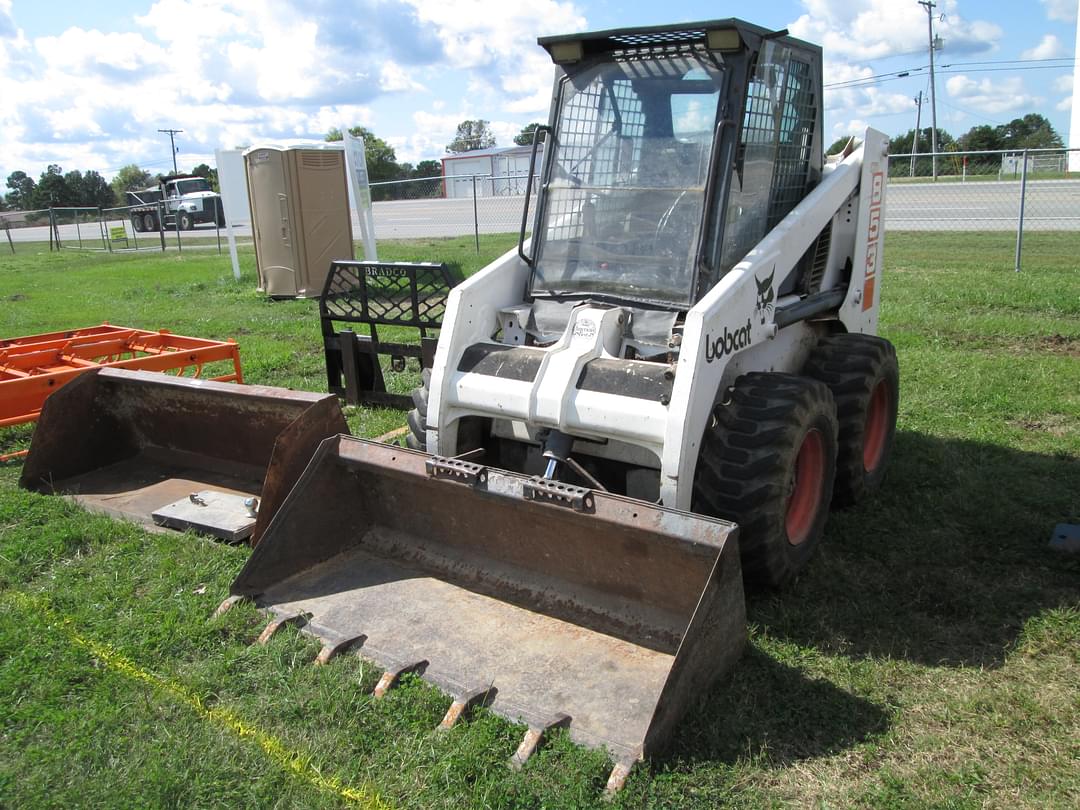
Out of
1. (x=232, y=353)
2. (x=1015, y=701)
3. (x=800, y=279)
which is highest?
(x=800, y=279)

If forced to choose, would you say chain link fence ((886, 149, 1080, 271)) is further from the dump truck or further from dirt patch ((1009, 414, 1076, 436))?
the dump truck

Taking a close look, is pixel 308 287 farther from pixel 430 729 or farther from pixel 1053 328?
pixel 430 729

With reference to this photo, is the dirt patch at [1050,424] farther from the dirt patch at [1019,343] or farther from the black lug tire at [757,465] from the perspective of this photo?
the black lug tire at [757,465]

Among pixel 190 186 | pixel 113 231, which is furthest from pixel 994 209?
pixel 190 186

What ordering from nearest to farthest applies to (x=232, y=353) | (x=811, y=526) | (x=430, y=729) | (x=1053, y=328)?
(x=430, y=729), (x=811, y=526), (x=232, y=353), (x=1053, y=328)

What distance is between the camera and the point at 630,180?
4.47 meters

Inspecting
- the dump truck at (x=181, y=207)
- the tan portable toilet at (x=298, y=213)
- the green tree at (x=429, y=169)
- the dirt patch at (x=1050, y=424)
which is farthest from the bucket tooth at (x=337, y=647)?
the green tree at (x=429, y=169)

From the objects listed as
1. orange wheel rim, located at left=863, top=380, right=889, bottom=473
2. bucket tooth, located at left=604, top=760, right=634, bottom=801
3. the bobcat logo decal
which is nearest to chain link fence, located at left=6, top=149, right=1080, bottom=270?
orange wheel rim, located at left=863, top=380, right=889, bottom=473

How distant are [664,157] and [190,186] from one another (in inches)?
1521

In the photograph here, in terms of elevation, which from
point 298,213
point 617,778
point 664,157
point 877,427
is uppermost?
point 664,157

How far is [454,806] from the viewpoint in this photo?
2.76m

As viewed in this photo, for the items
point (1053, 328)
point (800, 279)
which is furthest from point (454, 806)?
point (1053, 328)

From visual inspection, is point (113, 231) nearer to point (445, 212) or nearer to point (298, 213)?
point (445, 212)

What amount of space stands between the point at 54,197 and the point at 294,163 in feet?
181
